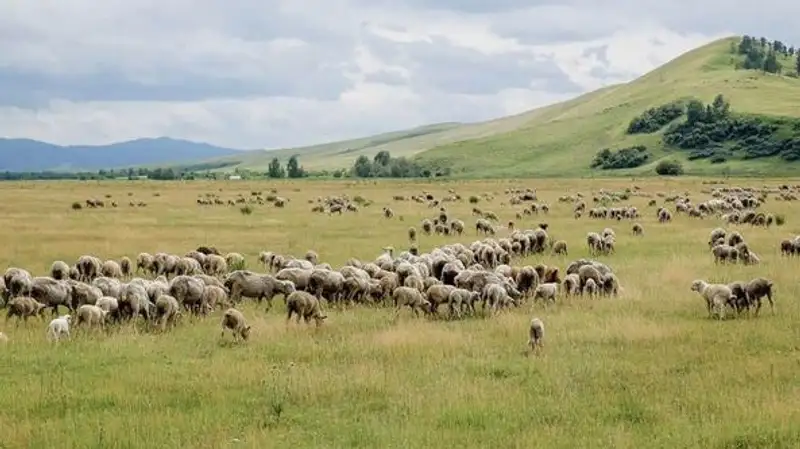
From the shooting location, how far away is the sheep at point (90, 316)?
1772cm

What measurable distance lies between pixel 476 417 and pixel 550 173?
151288 millimetres

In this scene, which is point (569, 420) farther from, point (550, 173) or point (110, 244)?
point (550, 173)

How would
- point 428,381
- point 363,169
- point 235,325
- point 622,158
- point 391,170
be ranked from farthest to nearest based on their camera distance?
point 363,169
point 391,170
point 622,158
point 235,325
point 428,381

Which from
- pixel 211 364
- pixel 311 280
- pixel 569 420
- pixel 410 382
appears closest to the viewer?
pixel 569 420

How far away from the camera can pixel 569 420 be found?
11680 mm

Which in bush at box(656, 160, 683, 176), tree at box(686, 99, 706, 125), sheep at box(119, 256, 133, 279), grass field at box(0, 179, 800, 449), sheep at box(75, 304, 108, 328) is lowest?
bush at box(656, 160, 683, 176)

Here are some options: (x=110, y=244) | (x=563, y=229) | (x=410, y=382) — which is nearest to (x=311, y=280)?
(x=410, y=382)

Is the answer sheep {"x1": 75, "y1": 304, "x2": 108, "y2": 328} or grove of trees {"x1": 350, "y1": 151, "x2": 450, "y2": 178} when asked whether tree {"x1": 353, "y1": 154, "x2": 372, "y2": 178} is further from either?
sheep {"x1": 75, "y1": 304, "x2": 108, "y2": 328}

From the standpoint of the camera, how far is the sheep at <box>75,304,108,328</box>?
17719 millimetres

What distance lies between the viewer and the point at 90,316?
1770 centimetres

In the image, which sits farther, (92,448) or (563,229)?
(563,229)

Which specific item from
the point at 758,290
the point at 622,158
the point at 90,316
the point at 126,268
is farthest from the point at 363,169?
the point at 90,316

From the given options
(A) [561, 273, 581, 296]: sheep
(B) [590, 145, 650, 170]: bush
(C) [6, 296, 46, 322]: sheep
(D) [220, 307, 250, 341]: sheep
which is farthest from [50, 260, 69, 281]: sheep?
(B) [590, 145, 650, 170]: bush

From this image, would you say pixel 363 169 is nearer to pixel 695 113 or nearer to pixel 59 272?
pixel 695 113
